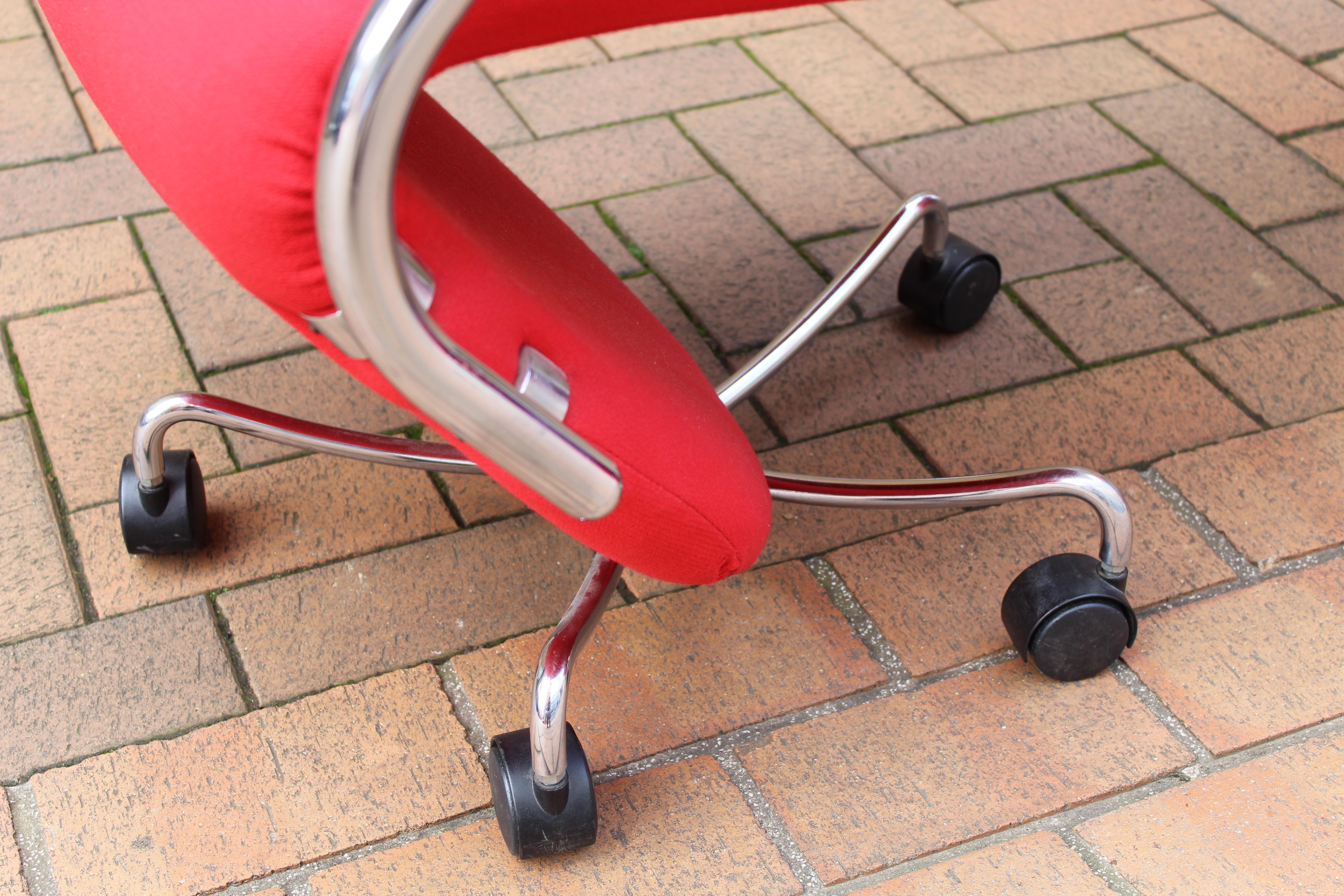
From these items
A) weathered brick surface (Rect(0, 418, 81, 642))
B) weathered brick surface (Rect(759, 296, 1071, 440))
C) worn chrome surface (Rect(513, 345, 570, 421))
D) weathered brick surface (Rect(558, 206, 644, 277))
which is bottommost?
weathered brick surface (Rect(0, 418, 81, 642))

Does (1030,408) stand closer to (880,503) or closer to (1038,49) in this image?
(880,503)

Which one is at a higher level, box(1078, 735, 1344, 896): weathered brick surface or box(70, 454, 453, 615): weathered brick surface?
box(1078, 735, 1344, 896): weathered brick surface

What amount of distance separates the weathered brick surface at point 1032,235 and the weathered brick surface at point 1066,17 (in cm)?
55

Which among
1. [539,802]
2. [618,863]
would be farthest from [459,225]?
[618,863]

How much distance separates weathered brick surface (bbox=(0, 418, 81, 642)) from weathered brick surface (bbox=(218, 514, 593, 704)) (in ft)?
0.60

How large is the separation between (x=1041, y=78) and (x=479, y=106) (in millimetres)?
1031

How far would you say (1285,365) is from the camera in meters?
1.61

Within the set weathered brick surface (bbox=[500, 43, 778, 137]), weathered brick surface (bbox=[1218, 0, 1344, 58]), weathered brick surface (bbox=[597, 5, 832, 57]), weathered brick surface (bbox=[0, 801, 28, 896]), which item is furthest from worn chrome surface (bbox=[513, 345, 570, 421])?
weathered brick surface (bbox=[1218, 0, 1344, 58])

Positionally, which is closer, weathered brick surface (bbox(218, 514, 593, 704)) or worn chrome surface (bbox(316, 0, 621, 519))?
worn chrome surface (bbox(316, 0, 621, 519))

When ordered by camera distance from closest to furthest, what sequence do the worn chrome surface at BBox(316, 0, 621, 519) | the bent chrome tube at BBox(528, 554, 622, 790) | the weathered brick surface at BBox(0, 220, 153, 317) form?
the worn chrome surface at BBox(316, 0, 621, 519), the bent chrome tube at BBox(528, 554, 622, 790), the weathered brick surface at BBox(0, 220, 153, 317)

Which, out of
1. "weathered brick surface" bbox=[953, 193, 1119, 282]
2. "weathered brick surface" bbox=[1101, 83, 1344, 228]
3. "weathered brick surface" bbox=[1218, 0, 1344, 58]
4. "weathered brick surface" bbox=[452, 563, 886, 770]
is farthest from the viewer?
"weathered brick surface" bbox=[1218, 0, 1344, 58]

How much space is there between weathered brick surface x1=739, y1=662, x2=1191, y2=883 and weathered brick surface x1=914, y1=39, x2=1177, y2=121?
1227 millimetres

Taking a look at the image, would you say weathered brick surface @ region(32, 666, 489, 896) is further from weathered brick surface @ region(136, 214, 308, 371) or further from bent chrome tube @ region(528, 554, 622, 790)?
weathered brick surface @ region(136, 214, 308, 371)

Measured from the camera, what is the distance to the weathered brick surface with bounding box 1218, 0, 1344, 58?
2287 mm
